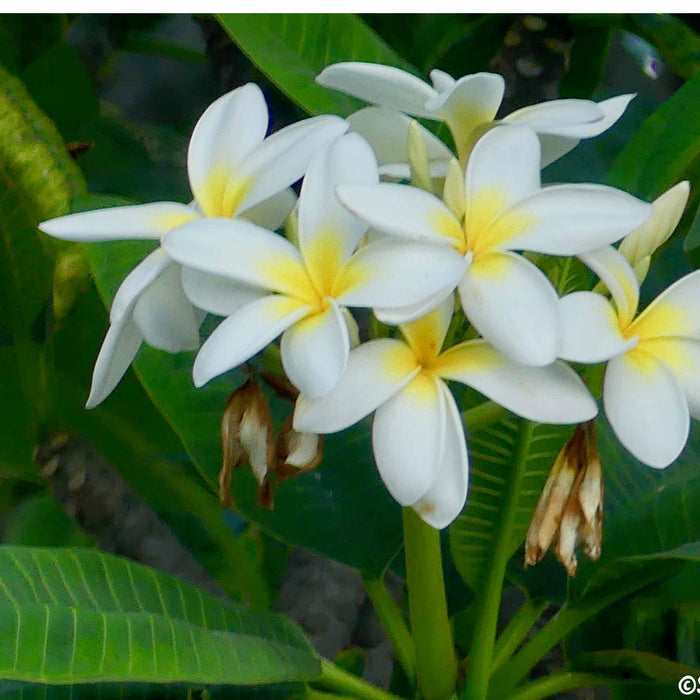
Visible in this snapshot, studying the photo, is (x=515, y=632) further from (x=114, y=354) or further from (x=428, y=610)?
(x=114, y=354)

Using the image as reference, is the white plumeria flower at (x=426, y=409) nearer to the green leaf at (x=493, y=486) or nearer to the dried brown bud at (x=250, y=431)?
the dried brown bud at (x=250, y=431)

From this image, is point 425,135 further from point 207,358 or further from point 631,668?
point 631,668

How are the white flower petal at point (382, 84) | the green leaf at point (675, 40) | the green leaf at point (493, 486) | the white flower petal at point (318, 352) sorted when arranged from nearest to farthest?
1. the white flower petal at point (318, 352)
2. the white flower petal at point (382, 84)
3. the green leaf at point (493, 486)
4. the green leaf at point (675, 40)

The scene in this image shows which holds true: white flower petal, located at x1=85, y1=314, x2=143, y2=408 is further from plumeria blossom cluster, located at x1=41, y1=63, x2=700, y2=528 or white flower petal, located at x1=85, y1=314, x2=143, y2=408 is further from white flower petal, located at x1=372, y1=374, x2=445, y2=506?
white flower petal, located at x1=372, y1=374, x2=445, y2=506

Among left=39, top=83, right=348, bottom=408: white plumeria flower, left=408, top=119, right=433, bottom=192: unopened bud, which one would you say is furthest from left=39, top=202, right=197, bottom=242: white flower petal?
left=408, top=119, right=433, bottom=192: unopened bud

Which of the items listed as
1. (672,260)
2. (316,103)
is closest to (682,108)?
(672,260)

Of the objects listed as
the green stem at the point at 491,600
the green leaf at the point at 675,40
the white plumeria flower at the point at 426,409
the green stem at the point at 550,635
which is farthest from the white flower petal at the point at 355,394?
the green leaf at the point at 675,40
